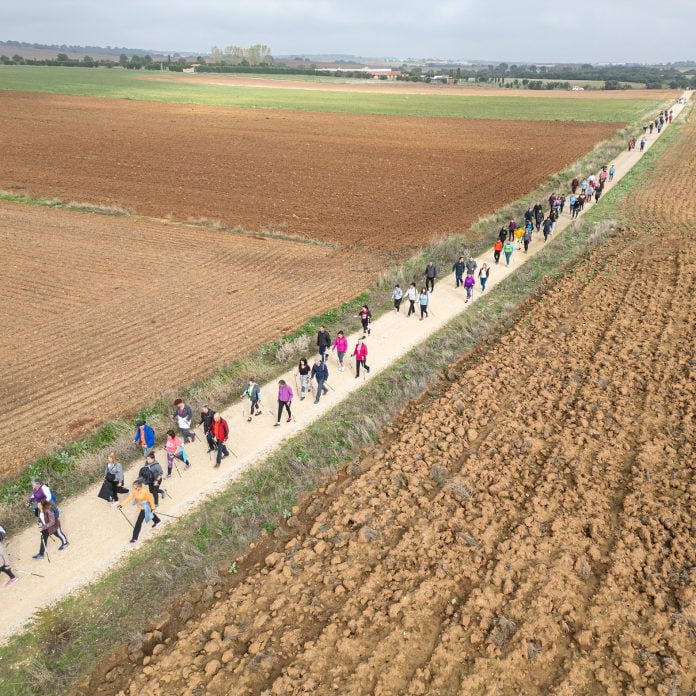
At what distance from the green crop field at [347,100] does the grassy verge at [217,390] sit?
213 ft

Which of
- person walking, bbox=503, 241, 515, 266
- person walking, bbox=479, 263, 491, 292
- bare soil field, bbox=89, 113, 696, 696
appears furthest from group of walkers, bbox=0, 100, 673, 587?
person walking, bbox=503, 241, 515, 266

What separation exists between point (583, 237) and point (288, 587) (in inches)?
836

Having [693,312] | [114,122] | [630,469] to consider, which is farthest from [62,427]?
[114,122]

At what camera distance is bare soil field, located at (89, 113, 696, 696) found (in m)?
6.92

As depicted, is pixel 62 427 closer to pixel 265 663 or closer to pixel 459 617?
pixel 265 663

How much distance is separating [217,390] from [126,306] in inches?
277

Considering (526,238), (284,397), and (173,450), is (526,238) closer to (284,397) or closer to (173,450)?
(284,397)

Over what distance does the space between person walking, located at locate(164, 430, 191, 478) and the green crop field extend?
255 feet

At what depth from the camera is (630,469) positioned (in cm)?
1024

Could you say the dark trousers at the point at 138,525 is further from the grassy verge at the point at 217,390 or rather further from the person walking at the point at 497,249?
the person walking at the point at 497,249

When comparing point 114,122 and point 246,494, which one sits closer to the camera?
point 246,494

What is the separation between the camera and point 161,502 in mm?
10078

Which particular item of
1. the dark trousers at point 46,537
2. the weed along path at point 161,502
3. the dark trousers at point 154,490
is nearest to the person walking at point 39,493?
the dark trousers at point 46,537

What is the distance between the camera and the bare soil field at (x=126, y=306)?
43.9ft
